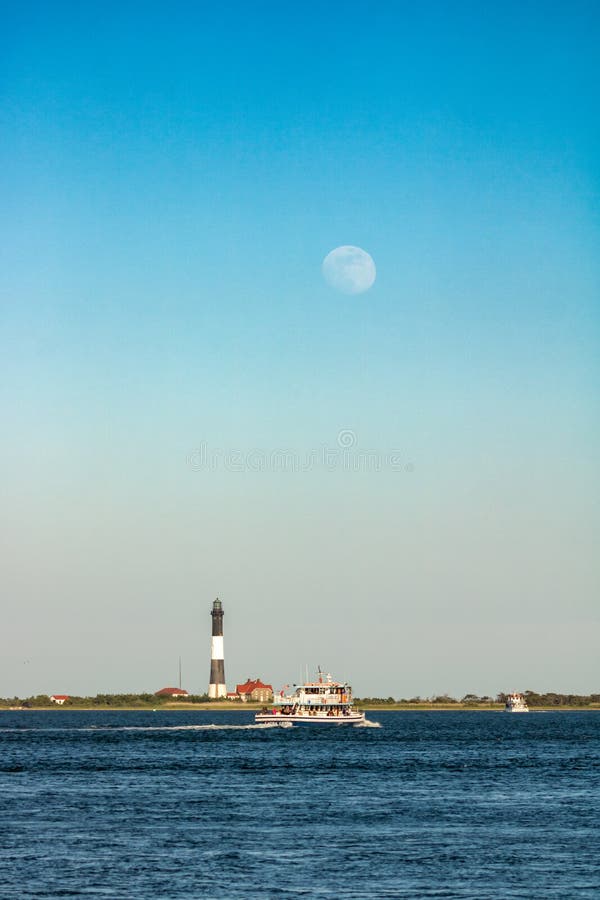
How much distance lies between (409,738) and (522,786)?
80381 millimetres

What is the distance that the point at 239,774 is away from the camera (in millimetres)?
102250

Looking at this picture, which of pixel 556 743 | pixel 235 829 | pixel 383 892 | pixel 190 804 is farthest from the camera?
pixel 556 743

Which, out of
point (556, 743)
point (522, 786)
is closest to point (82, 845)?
point (522, 786)

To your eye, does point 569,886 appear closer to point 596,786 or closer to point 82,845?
point 82,845

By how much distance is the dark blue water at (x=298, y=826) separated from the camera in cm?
5009

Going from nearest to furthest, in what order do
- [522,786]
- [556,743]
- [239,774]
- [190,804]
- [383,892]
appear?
[383,892], [190,804], [522,786], [239,774], [556,743]

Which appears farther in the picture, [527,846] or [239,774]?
[239,774]

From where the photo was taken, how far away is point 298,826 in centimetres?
6669

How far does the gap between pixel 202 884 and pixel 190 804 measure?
2814cm

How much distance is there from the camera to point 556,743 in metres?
162

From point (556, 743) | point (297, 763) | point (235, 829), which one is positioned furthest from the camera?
point (556, 743)

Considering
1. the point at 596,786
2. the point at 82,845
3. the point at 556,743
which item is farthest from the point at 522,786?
the point at 556,743

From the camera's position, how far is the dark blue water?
50.1m

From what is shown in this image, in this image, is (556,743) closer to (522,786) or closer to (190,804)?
(522,786)
